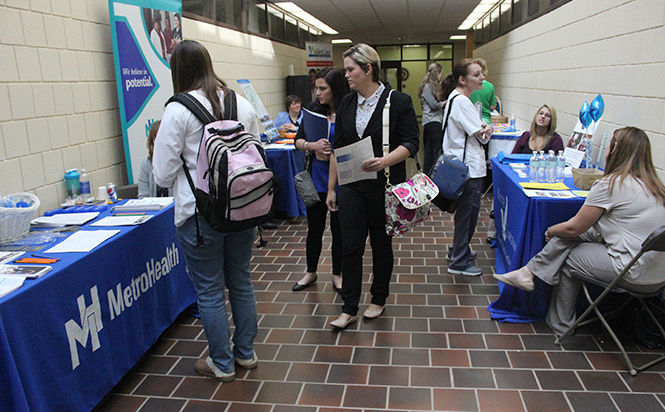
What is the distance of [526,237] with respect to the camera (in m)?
2.90

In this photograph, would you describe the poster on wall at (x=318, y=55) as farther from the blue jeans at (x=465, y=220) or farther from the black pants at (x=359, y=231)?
the black pants at (x=359, y=231)

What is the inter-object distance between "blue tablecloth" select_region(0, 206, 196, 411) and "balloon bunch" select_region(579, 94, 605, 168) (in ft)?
9.71

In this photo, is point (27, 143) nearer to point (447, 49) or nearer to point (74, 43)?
point (74, 43)

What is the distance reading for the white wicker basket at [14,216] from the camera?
228cm

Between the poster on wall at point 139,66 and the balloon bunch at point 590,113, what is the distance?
10.6ft

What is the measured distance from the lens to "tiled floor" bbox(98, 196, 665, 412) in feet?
7.30

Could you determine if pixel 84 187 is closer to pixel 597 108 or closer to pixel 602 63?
pixel 597 108

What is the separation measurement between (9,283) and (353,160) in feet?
5.47

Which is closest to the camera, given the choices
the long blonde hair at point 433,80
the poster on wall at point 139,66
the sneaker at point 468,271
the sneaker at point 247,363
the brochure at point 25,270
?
the brochure at point 25,270

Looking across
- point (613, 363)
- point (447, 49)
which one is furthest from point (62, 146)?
point (447, 49)

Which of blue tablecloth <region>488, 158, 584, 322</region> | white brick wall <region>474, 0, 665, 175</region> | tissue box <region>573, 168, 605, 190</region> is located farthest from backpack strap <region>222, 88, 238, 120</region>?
white brick wall <region>474, 0, 665, 175</region>

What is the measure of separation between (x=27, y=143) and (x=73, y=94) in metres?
0.53

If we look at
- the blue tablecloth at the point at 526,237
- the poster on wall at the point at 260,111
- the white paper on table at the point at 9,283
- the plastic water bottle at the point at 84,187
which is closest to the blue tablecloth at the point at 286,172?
the poster on wall at the point at 260,111

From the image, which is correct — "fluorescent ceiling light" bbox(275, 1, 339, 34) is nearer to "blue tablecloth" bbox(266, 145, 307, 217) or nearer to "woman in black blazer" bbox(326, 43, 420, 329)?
"blue tablecloth" bbox(266, 145, 307, 217)
